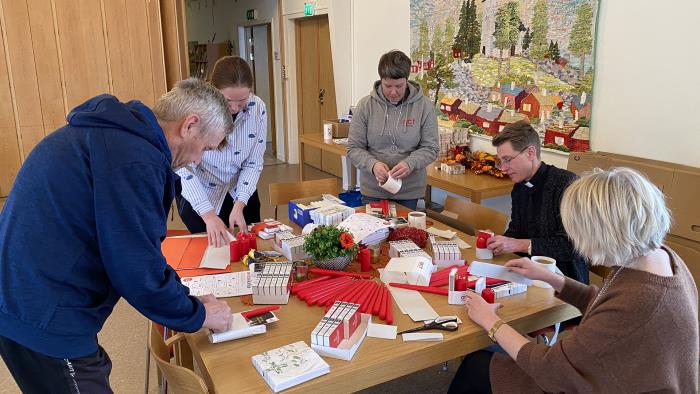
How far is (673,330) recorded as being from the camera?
117 cm

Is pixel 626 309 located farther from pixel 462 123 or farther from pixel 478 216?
pixel 462 123

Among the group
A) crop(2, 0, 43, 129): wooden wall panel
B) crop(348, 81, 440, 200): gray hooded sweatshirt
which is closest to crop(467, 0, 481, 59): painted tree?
crop(348, 81, 440, 200): gray hooded sweatshirt

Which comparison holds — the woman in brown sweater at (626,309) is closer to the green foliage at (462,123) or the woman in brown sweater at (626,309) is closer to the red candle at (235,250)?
the red candle at (235,250)

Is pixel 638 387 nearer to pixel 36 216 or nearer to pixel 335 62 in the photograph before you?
pixel 36 216

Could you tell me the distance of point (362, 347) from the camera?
1.41m

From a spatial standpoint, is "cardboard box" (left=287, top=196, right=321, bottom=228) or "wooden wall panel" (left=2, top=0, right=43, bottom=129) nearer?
"cardboard box" (left=287, top=196, right=321, bottom=228)

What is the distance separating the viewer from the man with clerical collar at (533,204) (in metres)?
2.04

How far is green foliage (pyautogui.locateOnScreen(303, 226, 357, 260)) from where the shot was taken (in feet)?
6.05

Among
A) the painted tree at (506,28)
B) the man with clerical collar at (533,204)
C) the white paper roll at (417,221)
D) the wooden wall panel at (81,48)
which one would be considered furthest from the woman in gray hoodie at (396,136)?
the wooden wall panel at (81,48)

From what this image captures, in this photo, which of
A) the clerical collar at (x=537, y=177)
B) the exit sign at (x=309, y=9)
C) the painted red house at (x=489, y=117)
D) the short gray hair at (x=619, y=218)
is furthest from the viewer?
the exit sign at (x=309, y=9)

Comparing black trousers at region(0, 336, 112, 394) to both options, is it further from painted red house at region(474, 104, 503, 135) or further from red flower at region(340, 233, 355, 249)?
painted red house at region(474, 104, 503, 135)

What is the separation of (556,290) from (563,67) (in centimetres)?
225

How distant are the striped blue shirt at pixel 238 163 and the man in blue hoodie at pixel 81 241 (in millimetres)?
1166

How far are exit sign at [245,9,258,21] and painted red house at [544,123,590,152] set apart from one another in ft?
18.9
